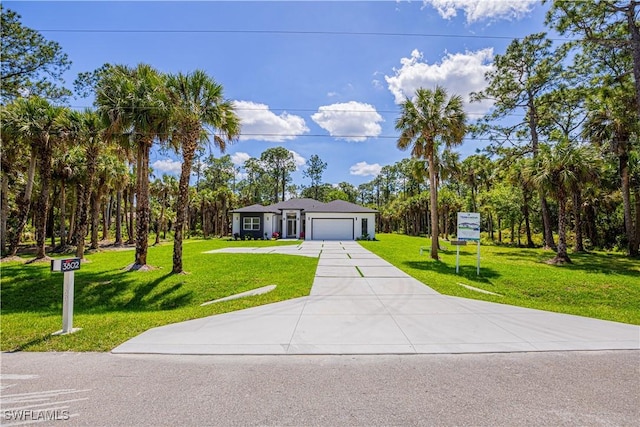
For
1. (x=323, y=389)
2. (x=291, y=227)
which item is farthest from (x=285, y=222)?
(x=323, y=389)

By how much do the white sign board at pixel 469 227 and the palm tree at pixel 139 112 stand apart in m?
11.0

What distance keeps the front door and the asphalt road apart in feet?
90.8

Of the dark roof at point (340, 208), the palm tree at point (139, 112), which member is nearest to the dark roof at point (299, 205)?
the dark roof at point (340, 208)

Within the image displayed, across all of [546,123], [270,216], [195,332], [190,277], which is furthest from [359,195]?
[195,332]

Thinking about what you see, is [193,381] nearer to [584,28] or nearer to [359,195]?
[584,28]

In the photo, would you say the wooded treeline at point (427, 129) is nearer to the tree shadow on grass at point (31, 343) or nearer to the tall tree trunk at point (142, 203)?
the tall tree trunk at point (142, 203)

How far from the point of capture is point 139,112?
11.0 m

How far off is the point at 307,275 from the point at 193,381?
6.90 m

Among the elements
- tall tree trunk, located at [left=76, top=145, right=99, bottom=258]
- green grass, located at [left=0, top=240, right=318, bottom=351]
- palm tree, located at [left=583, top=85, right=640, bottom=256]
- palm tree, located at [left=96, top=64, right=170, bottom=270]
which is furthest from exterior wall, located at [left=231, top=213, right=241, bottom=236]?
palm tree, located at [left=583, top=85, right=640, bottom=256]

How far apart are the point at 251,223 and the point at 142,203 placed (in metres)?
19.0

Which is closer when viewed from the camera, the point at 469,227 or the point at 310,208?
the point at 469,227

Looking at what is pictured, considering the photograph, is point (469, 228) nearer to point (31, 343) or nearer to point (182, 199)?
point (182, 199)

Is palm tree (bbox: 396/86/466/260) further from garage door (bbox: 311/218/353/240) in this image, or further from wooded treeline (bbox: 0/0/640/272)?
garage door (bbox: 311/218/353/240)

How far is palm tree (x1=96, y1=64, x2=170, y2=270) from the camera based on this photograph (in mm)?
10883
